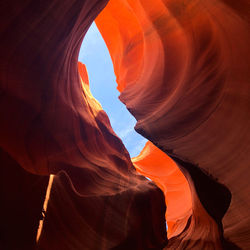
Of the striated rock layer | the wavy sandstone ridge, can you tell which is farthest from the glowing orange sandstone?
the striated rock layer

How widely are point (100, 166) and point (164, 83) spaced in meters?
1.83

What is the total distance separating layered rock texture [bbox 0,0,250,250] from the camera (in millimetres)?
2473

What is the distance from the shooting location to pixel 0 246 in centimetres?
229

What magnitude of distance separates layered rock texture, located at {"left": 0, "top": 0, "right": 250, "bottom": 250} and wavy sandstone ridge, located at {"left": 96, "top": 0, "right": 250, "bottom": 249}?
2cm

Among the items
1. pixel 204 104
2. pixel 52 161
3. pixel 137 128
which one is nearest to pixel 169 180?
pixel 137 128

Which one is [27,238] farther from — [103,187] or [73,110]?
[73,110]

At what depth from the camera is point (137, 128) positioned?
13.7ft

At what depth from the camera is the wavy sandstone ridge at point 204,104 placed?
2826 mm

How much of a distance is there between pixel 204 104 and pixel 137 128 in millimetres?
1312

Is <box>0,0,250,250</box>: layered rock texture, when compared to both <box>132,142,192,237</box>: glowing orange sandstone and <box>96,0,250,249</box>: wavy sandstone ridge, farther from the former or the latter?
<box>132,142,192,237</box>: glowing orange sandstone

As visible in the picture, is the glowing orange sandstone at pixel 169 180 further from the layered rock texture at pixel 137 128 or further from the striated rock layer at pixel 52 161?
the striated rock layer at pixel 52 161

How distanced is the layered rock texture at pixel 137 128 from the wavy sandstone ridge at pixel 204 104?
2cm

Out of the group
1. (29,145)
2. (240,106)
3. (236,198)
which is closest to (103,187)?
(29,145)

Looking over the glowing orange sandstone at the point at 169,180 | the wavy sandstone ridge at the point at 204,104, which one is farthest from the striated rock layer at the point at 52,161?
the glowing orange sandstone at the point at 169,180
